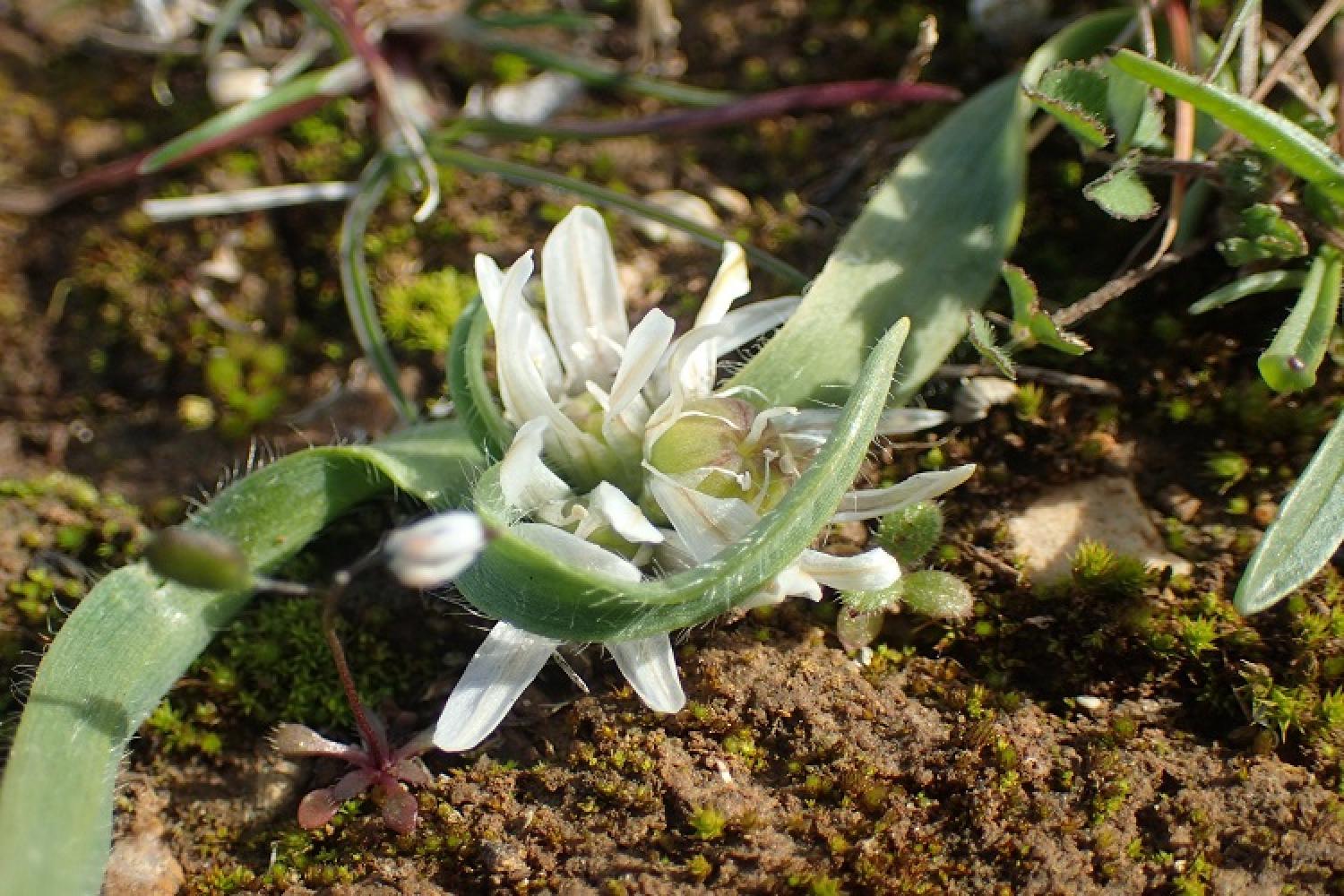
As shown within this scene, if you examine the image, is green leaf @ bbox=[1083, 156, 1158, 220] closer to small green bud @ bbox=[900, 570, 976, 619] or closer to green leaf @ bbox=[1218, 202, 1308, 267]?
green leaf @ bbox=[1218, 202, 1308, 267]

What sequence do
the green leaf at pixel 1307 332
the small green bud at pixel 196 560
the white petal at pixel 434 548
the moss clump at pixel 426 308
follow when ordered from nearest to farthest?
the white petal at pixel 434 548
the small green bud at pixel 196 560
the green leaf at pixel 1307 332
the moss clump at pixel 426 308

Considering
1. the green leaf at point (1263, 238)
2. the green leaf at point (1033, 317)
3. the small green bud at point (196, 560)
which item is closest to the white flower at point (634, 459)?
the green leaf at point (1033, 317)

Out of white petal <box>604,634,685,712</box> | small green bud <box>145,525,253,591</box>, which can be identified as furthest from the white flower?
small green bud <box>145,525,253,591</box>

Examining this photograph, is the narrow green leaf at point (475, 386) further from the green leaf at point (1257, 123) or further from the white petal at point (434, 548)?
the green leaf at point (1257, 123)

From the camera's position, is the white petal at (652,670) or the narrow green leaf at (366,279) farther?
the narrow green leaf at (366,279)

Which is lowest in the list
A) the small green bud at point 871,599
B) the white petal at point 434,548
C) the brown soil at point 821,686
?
the brown soil at point 821,686

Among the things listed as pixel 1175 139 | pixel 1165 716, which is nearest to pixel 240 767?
pixel 1165 716
